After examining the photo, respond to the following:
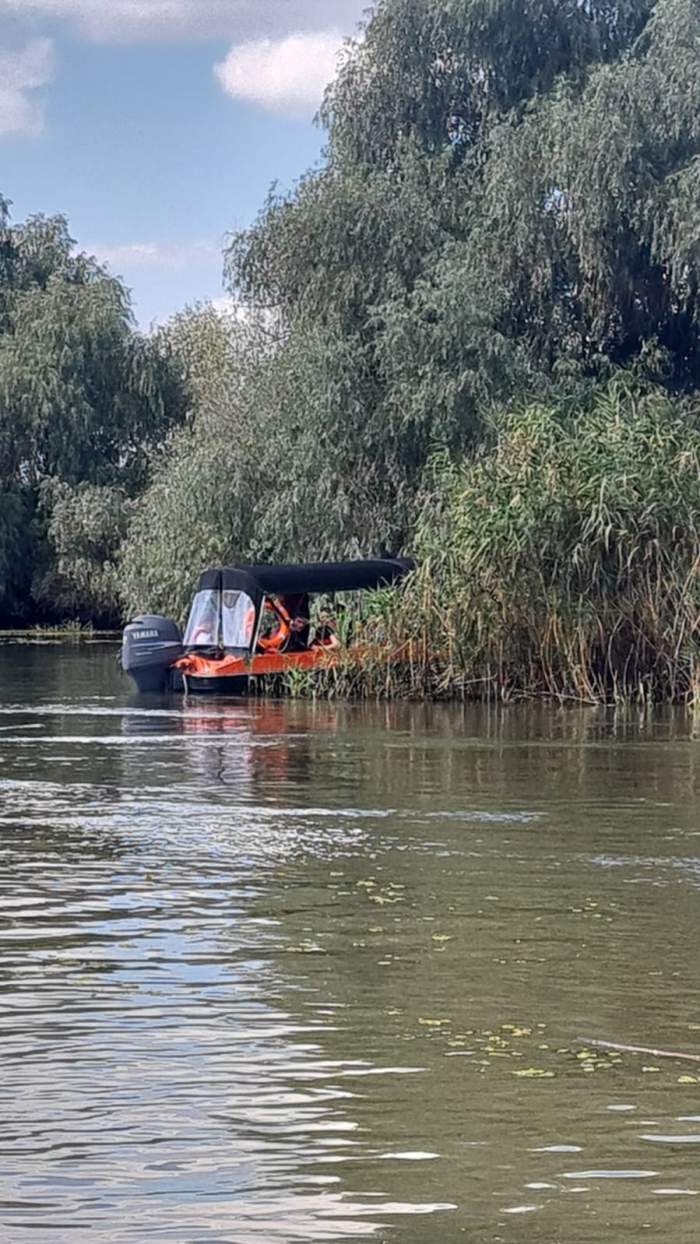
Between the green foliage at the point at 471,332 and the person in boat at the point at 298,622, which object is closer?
the green foliage at the point at 471,332

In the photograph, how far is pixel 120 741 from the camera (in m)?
21.2

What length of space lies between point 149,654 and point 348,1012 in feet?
72.1

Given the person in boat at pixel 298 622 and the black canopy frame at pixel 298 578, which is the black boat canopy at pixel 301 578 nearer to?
the black canopy frame at pixel 298 578

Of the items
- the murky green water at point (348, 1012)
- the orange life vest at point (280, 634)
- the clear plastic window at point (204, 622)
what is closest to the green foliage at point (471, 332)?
the orange life vest at point (280, 634)

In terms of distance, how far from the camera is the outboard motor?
96.4ft

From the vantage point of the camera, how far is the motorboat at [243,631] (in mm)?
28453

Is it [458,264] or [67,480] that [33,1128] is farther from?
[67,480]

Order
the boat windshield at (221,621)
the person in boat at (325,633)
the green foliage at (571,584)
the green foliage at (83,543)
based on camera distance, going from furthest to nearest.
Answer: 1. the green foliage at (83,543)
2. the boat windshield at (221,621)
3. the person in boat at (325,633)
4. the green foliage at (571,584)

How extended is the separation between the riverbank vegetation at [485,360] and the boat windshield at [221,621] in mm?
2486

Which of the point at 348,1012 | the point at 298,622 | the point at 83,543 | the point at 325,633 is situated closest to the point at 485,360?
the point at 325,633

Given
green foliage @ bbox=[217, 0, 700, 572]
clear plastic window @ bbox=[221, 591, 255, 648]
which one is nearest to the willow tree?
green foliage @ bbox=[217, 0, 700, 572]

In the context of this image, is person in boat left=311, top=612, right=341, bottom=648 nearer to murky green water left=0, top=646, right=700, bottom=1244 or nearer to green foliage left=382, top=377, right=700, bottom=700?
green foliage left=382, top=377, right=700, bottom=700

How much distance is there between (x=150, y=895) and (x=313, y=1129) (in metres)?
4.64

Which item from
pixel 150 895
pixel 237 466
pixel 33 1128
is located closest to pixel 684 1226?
pixel 33 1128
